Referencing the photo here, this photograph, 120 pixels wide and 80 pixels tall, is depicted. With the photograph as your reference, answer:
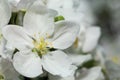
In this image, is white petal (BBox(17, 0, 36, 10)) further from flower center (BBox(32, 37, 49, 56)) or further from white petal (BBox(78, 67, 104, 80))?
white petal (BBox(78, 67, 104, 80))

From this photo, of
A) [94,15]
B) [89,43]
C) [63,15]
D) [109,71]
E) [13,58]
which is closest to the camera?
[13,58]

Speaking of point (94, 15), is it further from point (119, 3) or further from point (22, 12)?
point (22, 12)

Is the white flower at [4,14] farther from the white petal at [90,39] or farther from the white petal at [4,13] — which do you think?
the white petal at [90,39]

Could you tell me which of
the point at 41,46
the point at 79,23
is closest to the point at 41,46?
the point at 41,46

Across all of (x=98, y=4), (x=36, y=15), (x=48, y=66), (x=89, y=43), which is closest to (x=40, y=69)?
(x=48, y=66)

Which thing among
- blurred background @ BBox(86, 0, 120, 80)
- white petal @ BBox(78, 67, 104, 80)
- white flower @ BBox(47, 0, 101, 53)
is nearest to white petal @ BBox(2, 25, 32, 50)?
white flower @ BBox(47, 0, 101, 53)
